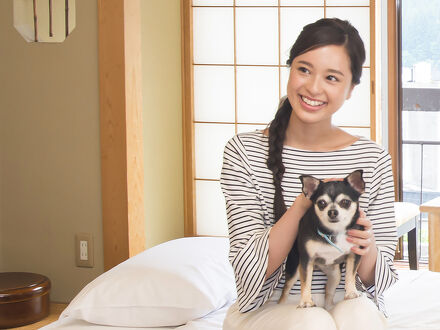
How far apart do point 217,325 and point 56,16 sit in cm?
165

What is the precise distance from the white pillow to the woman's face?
2.50 feet

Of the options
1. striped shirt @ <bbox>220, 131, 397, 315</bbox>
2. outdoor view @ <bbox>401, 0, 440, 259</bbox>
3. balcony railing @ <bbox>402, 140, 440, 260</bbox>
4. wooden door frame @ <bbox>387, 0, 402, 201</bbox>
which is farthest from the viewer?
balcony railing @ <bbox>402, 140, 440, 260</bbox>

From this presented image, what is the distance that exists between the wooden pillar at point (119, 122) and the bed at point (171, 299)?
0.72 m

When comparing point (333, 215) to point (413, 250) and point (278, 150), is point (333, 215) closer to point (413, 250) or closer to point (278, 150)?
point (278, 150)

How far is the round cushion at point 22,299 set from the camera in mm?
2809

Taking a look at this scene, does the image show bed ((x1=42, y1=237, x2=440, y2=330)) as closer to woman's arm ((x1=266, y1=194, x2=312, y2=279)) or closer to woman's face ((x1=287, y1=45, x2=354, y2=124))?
woman's arm ((x1=266, y1=194, x2=312, y2=279))

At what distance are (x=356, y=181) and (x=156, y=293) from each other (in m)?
0.91

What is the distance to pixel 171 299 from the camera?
2205mm

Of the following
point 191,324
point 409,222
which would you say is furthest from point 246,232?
point 409,222

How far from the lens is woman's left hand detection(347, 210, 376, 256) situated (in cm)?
155

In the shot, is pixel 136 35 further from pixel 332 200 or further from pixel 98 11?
pixel 332 200

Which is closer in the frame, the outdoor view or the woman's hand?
the woman's hand

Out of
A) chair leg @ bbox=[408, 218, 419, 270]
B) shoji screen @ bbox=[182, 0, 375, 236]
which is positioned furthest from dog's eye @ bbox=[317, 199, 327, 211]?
shoji screen @ bbox=[182, 0, 375, 236]

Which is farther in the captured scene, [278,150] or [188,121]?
[188,121]
